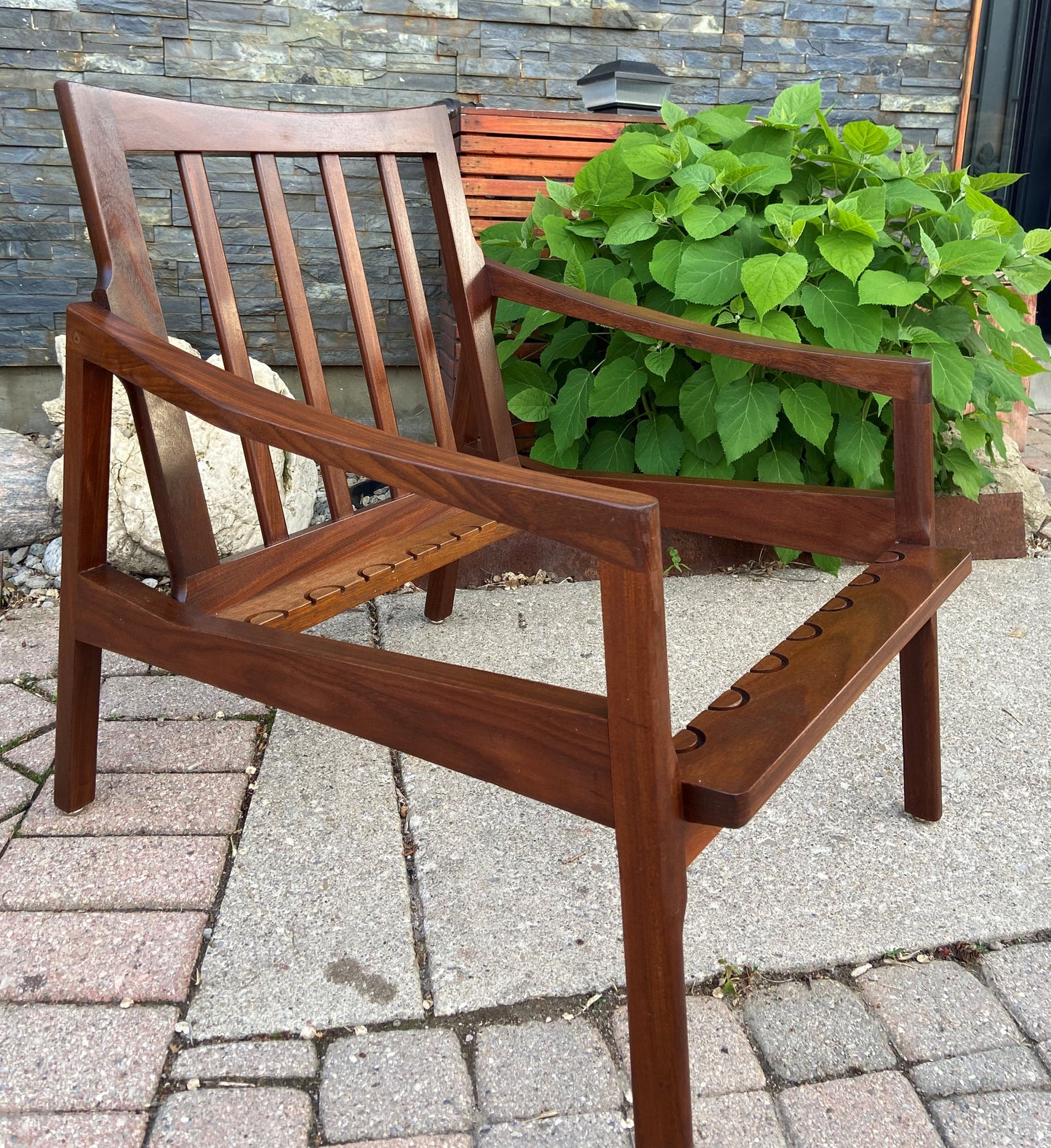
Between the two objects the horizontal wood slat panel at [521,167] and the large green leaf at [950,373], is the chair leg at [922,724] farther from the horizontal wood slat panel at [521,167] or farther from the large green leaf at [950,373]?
the horizontal wood slat panel at [521,167]

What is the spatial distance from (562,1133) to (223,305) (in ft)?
3.64

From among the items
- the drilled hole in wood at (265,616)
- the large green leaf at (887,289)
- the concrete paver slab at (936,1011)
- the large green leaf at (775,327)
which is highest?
the large green leaf at (887,289)

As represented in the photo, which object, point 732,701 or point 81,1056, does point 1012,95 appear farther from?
point 81,1056

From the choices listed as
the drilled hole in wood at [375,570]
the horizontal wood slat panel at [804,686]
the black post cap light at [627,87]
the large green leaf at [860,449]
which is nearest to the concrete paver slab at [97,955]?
the drilled hole in wood at [375,570]

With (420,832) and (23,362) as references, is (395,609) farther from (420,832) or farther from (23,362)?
(23,362)

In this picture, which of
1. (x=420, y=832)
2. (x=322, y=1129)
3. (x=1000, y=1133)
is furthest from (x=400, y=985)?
(x=1000, y=1133)

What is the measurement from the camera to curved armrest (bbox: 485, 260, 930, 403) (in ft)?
→ 4.27

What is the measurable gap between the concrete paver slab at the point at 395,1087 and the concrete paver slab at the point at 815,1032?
1.11 feet

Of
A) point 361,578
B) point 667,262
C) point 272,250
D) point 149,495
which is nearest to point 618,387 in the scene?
point 667,262

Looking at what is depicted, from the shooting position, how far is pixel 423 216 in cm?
321

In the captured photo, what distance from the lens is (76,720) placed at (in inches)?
57.0

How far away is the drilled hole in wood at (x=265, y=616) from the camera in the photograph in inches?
49.4

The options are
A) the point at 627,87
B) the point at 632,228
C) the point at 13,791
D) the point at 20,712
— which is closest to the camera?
the point at 13,791

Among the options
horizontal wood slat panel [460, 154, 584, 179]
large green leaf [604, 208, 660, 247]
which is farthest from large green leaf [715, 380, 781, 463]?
horizontal wood slat panel [460, 154, 584, 179]
